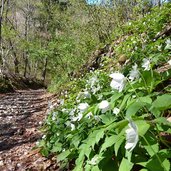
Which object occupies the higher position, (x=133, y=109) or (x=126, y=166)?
(x=133, y=109)

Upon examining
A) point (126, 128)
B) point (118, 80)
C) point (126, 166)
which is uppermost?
point (118, 80)

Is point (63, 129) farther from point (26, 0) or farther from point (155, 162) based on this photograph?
point (26, 0)

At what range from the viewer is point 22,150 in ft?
17.8

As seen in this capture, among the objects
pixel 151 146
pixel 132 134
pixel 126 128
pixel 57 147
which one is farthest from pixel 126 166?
pixel 57 147

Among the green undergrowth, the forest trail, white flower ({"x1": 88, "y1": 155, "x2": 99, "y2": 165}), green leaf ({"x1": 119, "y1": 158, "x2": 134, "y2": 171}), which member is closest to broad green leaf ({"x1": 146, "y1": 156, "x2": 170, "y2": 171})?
the green undergrowth

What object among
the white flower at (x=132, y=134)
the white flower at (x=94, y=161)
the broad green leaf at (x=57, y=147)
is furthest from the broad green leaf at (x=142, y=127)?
the broad green leaf at (x=57, y=147)

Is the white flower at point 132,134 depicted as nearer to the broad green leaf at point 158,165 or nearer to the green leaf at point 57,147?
the broad green leaf at point 158,165

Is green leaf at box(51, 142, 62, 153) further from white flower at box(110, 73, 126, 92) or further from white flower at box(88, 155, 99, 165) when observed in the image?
white flower at box(110, 73, 126, 92)

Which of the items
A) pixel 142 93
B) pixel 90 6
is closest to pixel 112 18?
pixel 90 6

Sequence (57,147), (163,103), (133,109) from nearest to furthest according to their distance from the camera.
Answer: (163,103) → (133,109) → (57,147)

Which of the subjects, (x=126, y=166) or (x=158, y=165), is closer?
(x=158, y=165)

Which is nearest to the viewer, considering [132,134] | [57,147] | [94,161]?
[132,134]

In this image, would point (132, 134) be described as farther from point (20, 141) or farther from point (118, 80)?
point (20, 141)

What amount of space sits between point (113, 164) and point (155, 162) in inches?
22.3
